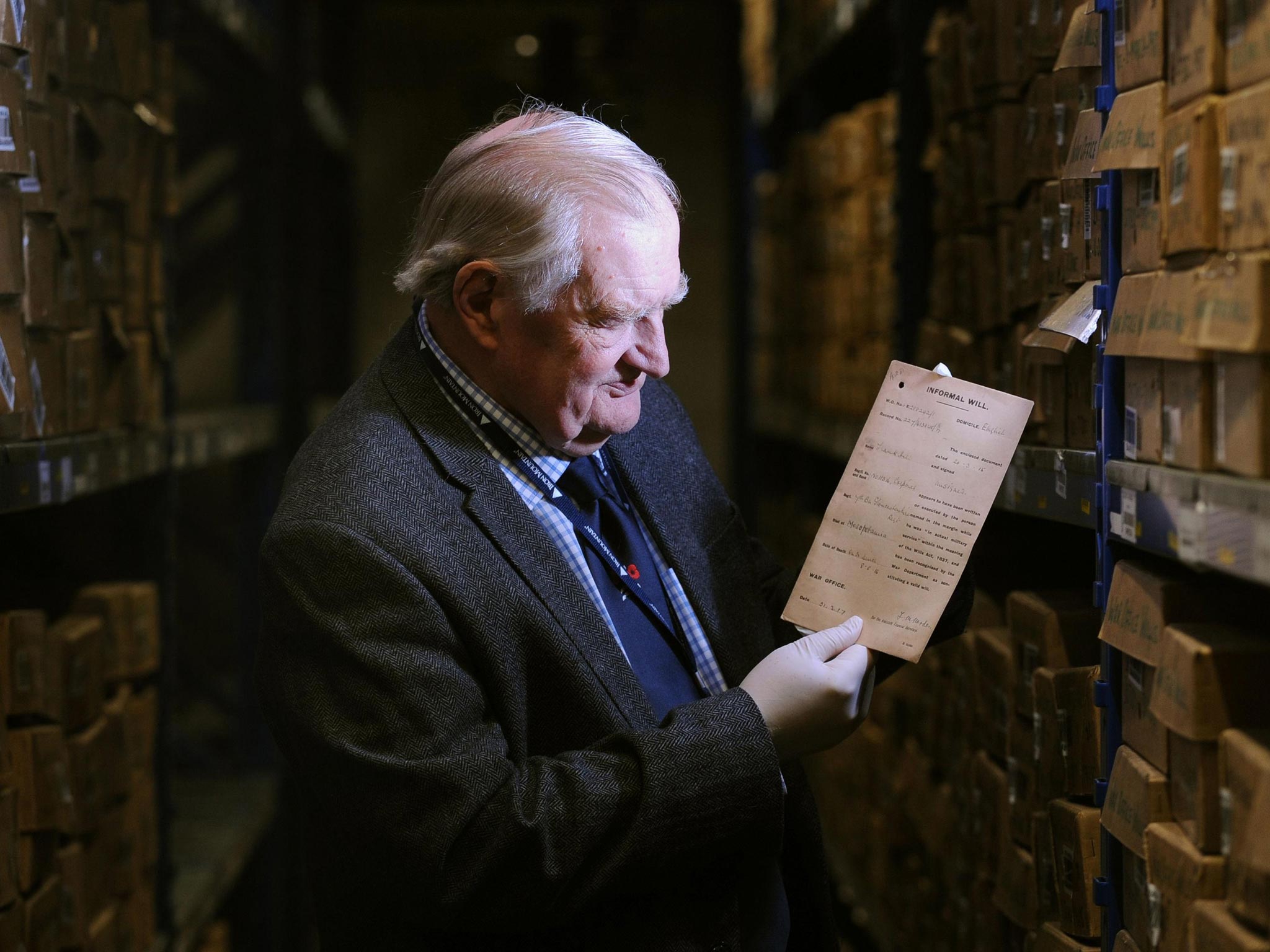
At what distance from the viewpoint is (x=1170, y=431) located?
129cm

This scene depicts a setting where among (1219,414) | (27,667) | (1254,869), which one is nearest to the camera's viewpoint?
(1254,869)

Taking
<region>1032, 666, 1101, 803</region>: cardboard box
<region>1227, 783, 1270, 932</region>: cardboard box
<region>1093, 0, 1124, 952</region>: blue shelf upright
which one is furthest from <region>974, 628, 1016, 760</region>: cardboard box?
<region>1227, 783, 1270, 932</region>: cardboard box

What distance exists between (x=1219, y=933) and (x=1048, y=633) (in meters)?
0.63

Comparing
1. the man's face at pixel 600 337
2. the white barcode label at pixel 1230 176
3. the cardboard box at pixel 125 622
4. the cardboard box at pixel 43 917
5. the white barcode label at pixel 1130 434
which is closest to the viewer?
the white barcode label at pixel 1230 176

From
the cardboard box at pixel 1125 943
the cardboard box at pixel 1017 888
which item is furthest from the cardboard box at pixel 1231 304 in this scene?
the cardboard box at pixel 1017 888

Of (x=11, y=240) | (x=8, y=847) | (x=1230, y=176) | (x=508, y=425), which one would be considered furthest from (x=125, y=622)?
(x=1230, y=176)

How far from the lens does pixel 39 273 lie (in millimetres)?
1931

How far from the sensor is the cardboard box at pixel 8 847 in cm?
174

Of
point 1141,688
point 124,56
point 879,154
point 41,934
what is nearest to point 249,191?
point 124,56

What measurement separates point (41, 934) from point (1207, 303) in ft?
6.01

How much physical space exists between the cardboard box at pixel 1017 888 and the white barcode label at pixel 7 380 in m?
1.58

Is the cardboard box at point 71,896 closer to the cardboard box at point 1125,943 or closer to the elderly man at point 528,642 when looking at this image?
the elderly man at point 528,642

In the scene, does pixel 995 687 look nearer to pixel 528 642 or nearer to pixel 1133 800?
pixel 1133 800

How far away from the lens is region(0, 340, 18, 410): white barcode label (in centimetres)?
169
